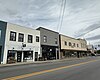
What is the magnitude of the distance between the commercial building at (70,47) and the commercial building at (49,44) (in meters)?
2.65

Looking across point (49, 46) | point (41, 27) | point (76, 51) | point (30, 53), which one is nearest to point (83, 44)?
point (76, 51)

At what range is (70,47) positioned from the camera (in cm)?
4366

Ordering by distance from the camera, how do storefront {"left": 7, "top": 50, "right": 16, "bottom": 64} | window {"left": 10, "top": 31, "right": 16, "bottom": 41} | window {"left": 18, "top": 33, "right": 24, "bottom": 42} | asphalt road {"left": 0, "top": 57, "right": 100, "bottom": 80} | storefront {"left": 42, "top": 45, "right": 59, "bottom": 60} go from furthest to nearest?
→ storefront {"left": 42, "top": 45, "right": 59, "bottom": 60} → window {"left": 18, "top": 33, "right": 24, "bottom": 42} → window {"left": 10, "top": 31, "right": 16, "bottom": 41} → storefront {"left": 7, "top": 50, "right": 16, "bottom": 64} → asphalt road {"left": 0, "top": 57, "right": 100, "bottom": 80}

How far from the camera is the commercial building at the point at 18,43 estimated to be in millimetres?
23150

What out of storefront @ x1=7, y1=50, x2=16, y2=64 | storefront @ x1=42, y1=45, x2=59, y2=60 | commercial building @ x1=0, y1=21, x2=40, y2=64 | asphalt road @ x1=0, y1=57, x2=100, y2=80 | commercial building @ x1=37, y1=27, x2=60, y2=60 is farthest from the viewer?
storefront @ x1=42, y1=45, x2=59, y2=60

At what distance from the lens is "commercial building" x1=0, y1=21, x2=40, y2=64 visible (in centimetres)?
2315

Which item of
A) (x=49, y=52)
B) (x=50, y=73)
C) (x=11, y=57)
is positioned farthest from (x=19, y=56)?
(x=50, y=73)

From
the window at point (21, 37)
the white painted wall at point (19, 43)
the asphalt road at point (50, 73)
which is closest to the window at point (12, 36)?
the white painted wall at point (19, 43)

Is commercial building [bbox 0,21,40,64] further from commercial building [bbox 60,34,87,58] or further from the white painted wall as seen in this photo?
commercial building [bbox 60,34,87,58]

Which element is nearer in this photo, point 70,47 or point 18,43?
point 18,43

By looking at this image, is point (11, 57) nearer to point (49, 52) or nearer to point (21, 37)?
point (21, 37)

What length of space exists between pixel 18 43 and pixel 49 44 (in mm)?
9897

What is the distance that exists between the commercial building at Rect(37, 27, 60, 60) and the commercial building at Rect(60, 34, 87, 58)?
8.70ft

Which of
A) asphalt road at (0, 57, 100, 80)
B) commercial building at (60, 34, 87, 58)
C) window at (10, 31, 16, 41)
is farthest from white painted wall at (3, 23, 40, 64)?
asphalt road at (0, 57, 100, 80)
